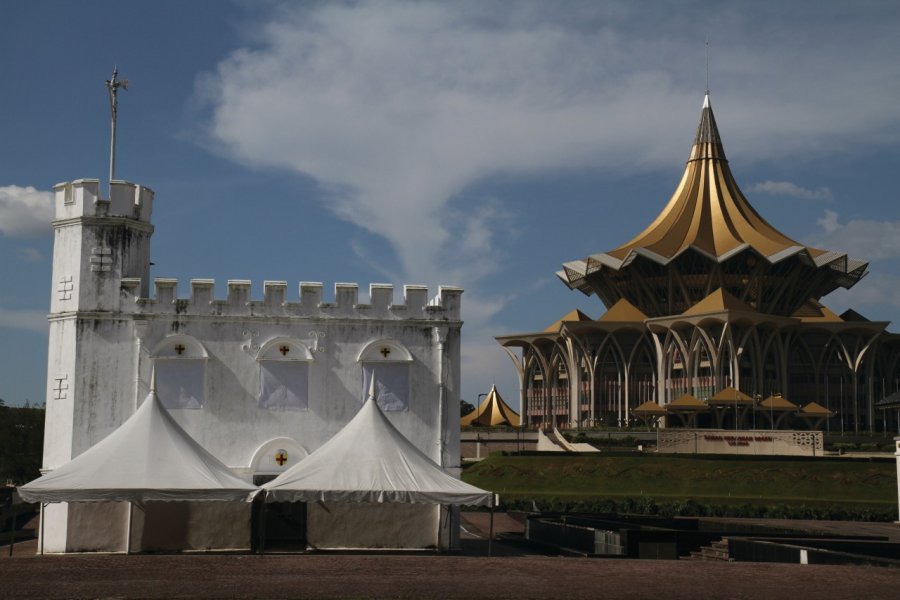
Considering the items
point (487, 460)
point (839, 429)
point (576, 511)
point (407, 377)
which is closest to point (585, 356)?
point (839, 429)

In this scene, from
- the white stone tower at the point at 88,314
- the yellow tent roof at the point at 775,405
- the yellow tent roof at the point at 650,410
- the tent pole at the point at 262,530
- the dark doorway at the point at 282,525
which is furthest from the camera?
the yellow tent roof at the point at 650,410

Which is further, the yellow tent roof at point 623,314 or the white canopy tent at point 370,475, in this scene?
the yellow tent roof at point 623,314

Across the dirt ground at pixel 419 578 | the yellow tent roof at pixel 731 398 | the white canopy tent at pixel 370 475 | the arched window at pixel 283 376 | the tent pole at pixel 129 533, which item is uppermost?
the yellow tent roof at pixel 731 398

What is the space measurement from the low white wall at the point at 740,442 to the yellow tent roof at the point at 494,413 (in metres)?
34.4

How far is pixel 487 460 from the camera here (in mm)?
59312

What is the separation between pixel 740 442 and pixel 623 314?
34.7 meters

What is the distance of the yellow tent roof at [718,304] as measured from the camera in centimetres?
9206

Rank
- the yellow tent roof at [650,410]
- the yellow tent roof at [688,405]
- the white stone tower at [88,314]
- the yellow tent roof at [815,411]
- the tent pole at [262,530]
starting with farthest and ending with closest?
1. the yellow tent roof at [650,410]
2. the yellow tent roof at [815,411]
3. the yellow tent roof at [688,405]
4. the white stone tower at [88,314]
5. the tent pole at [262,530]

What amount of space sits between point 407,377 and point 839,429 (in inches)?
2983

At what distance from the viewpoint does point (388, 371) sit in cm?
3017

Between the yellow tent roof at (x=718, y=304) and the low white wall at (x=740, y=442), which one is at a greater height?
the yellow tent roof at (x=718, y=304)

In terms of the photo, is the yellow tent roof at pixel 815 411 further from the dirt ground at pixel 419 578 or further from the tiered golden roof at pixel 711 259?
the dirt ground at pixel 419 578

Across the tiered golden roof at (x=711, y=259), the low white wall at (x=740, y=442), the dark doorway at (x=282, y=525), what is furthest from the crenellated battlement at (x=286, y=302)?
the tiered golden roof at (x=711, y=259)

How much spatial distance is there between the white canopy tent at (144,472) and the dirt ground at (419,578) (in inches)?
52.7
